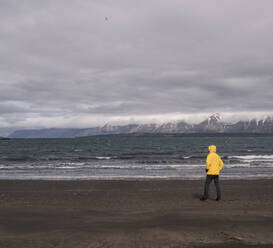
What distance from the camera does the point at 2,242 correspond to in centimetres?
644

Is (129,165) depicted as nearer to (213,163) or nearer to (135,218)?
(213,163)

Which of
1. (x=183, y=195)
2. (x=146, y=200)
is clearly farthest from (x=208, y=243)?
(x=183, y=195)

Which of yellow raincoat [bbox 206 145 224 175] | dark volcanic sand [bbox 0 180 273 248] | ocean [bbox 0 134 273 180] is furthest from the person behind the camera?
ocean [bbox 0 134 273 180]

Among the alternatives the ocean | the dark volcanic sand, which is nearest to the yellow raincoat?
the dark volcanic sand

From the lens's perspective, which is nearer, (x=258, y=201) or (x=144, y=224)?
(x=144, y=224)

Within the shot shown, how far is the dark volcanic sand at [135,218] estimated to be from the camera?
21.1ft

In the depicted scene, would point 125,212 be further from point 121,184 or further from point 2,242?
point 121,184

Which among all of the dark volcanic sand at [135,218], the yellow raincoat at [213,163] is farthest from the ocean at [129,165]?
the yellow raincoat at [213,163]

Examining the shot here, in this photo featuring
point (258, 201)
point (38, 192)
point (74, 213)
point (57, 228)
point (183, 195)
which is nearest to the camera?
point (57, 228)

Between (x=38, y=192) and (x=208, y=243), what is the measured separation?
9.63 metres

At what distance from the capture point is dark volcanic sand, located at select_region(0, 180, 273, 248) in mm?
6438

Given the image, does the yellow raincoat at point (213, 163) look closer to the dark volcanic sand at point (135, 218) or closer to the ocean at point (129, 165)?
the dark volcanic sand at point (135, 218)

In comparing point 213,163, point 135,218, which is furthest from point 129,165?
point 135,218

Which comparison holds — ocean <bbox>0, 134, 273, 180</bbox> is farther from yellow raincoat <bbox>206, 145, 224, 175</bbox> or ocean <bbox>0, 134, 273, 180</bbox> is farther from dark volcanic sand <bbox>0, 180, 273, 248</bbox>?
yellow raincoat <bbox>206, 145, 224, 175</bbox>
